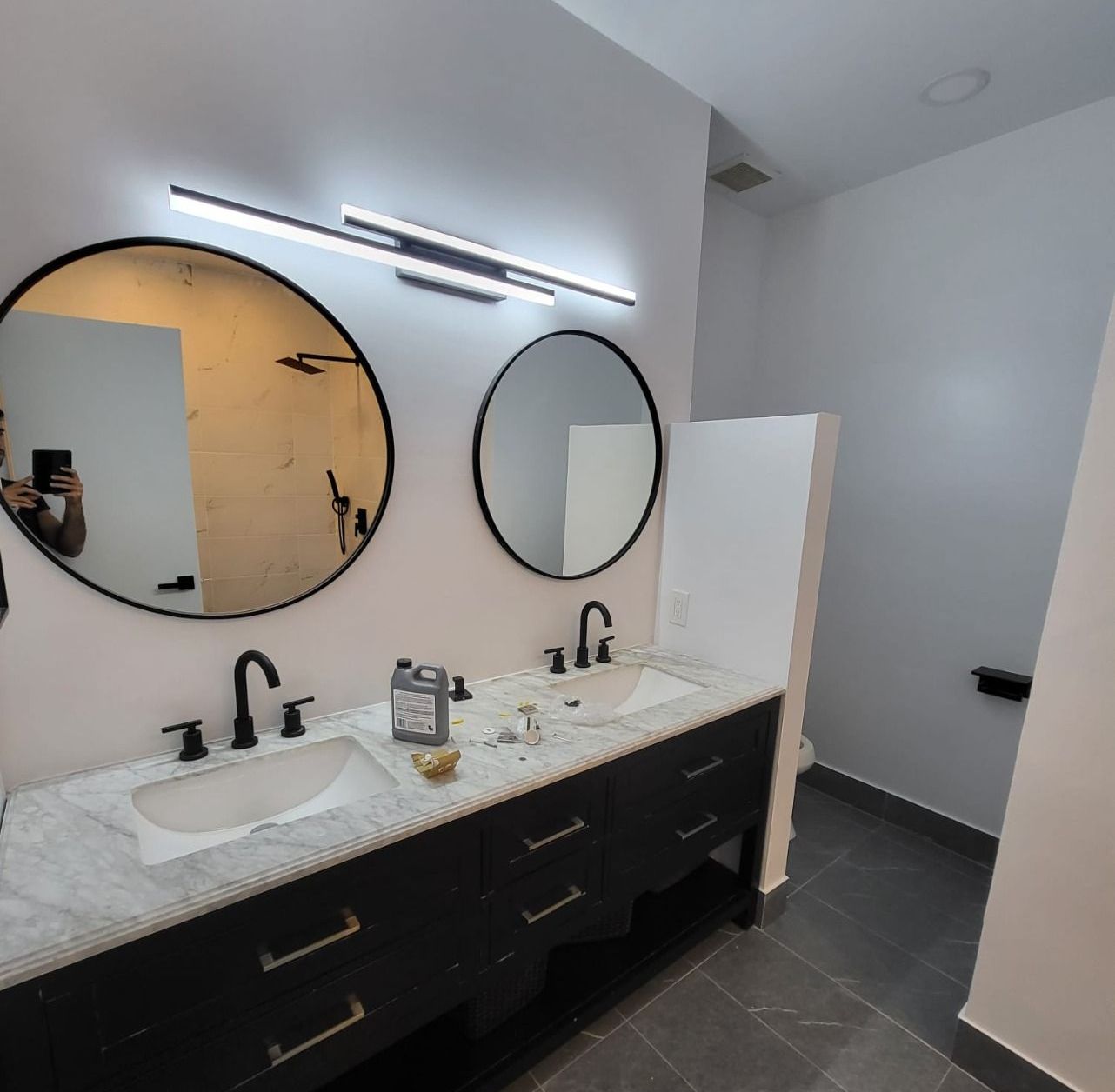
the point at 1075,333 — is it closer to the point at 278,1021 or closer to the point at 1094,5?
the point at 1094,5

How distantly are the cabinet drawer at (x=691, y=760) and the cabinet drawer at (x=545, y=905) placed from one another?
167 millimetres

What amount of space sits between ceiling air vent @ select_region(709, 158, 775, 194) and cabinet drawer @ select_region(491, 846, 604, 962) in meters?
2.59

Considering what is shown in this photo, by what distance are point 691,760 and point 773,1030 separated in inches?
30.4

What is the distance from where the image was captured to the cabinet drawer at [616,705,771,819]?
141 centimetres

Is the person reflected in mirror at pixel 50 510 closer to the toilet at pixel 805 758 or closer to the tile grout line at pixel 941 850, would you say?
the toilet at pixel 805 758

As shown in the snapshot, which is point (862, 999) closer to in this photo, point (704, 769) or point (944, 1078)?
point (944, 1078)

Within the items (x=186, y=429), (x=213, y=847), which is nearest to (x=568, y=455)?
(x=186, y=429)

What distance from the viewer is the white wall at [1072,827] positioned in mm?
1188

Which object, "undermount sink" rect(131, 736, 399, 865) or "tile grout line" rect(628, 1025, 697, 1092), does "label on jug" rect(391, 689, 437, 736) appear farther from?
"tile grout line" rect(628, 1025, 697, 1092)

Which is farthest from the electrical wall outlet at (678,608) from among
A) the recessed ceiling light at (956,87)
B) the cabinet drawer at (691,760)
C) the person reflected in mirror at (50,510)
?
the recessed ceiling light at (956,87)

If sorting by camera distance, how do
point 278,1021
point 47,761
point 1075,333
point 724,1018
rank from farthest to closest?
point 1075,333, point 724,1018, point 47,761, point 278,1021

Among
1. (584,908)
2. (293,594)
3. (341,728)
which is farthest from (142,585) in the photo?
(584,908)

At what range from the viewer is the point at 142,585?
1.18 meters

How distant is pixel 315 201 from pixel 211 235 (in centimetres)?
25
